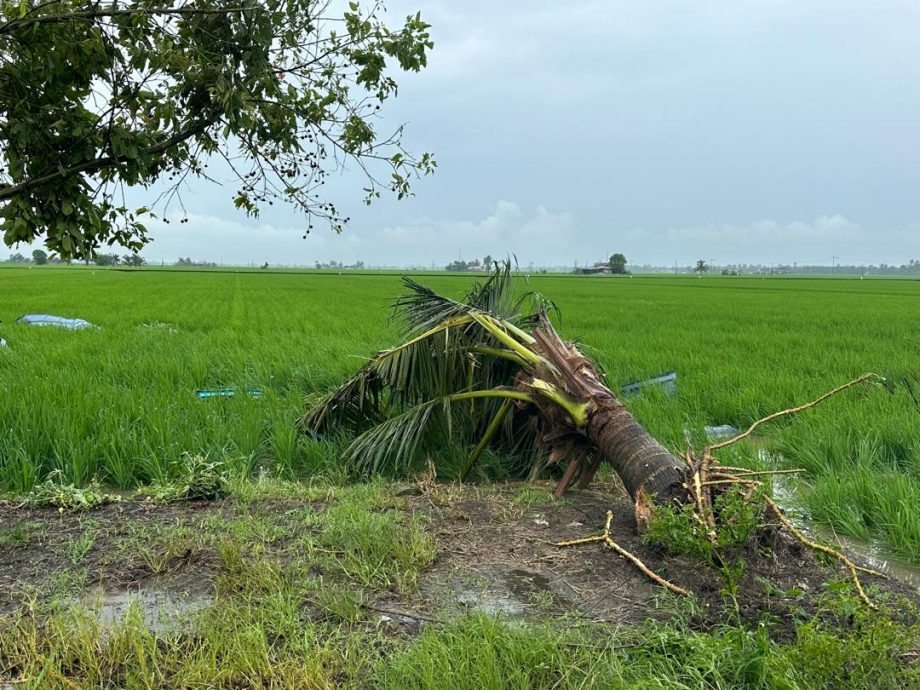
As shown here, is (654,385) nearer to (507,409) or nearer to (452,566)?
(507,409)

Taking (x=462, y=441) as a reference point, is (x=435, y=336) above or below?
above

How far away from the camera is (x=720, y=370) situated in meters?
7.31

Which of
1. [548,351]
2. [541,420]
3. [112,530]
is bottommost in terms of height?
[112,530]

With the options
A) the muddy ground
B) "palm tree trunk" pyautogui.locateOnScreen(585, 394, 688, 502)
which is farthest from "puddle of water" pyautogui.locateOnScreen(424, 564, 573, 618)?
"palm tree trunk" pyautogui.locateOnScreen(585, 394, 688, 502)

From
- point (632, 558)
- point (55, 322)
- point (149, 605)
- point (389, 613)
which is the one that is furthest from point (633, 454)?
point (55, 322)

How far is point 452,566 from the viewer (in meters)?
2.52

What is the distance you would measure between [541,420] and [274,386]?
12.7ft

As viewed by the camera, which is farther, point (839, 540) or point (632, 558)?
point (839, 540)

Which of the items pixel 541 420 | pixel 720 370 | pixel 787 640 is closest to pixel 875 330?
pixel 720 370

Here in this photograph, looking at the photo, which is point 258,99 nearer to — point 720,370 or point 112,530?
point 112,530

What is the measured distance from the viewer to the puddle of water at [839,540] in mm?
2756

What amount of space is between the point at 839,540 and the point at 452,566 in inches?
81.5

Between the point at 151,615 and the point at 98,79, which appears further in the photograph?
the point at 98,79

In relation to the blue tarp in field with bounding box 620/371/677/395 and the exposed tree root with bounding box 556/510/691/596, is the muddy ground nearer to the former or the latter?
the exposed tree root with bounding box 556/510/691/596
